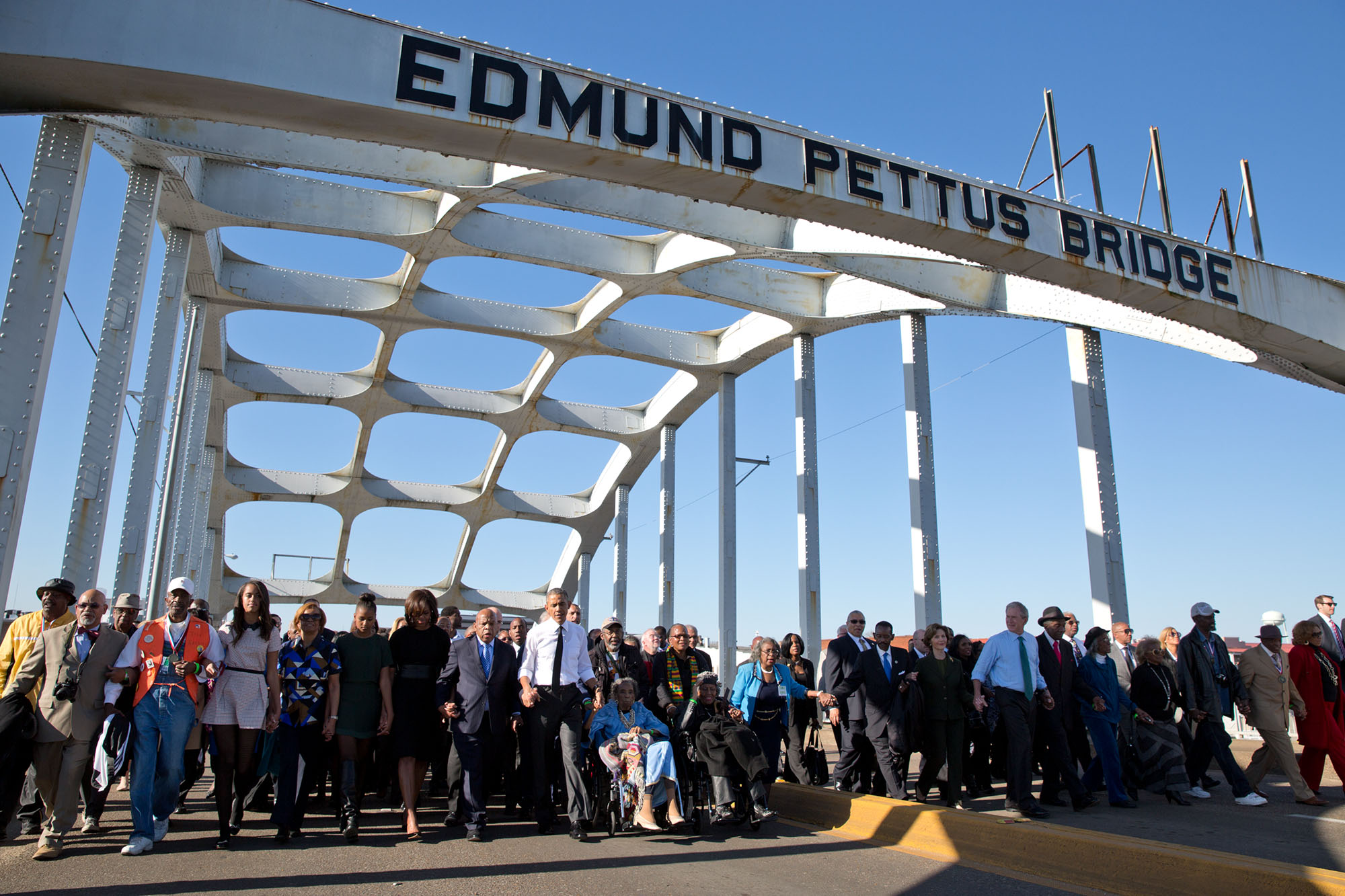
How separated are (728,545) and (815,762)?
929 centimetres

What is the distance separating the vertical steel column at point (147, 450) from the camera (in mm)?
10359

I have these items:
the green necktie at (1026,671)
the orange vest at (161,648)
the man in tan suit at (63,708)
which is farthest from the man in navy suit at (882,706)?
the man in tan suit at (63,708)

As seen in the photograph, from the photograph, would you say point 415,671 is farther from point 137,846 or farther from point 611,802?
point 137,846

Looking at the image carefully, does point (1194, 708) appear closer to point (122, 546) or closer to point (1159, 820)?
point (1159, 820)

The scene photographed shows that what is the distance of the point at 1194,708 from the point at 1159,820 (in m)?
1.31

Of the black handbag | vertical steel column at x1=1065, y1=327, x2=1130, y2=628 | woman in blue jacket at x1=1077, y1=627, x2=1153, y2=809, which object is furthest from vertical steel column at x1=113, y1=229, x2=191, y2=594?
vertical steel column at x1=1065, y1=327, x2=1130, y2=628

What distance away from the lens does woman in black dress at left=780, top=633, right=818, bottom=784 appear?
8.15 metres

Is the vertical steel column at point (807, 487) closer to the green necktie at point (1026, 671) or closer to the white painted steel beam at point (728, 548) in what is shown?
the white painted steel beam at point (728, 548)

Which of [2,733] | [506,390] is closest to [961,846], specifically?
[2,733]

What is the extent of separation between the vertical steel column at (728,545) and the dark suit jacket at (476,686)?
10.9 metres

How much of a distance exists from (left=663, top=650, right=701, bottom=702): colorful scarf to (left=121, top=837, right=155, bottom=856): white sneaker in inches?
139

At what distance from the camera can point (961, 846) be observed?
5461 mm

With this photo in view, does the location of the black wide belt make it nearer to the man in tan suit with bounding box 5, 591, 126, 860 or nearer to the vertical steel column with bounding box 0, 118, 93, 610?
the man in tan suit with bounding box 5, 591, 126, 860

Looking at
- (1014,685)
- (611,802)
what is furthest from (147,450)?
(1014,685)
